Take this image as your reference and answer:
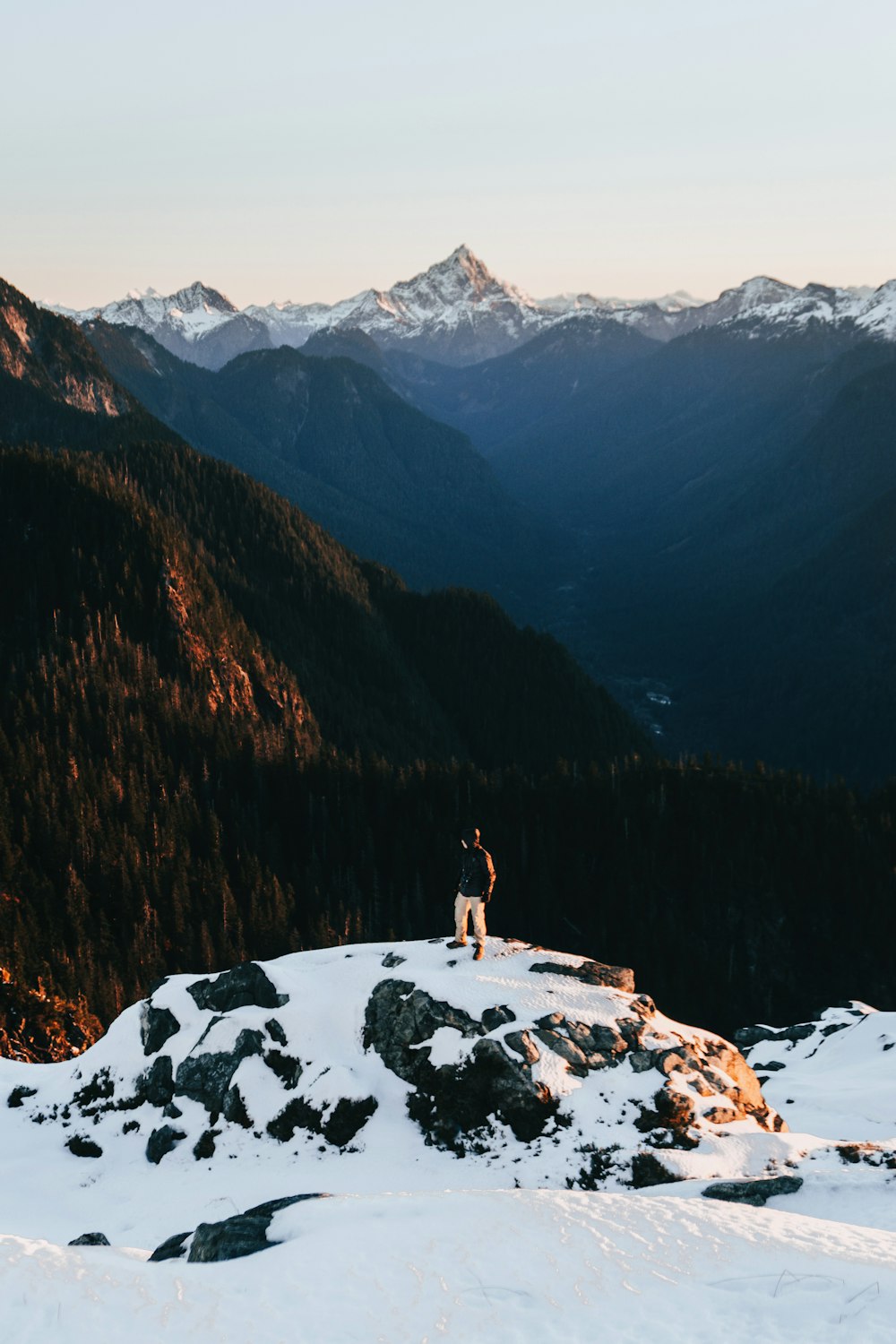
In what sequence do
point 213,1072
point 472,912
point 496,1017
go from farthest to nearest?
point 472,912, point 213,1072, point 496,1017

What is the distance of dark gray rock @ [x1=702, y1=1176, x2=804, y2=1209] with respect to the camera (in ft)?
89.2

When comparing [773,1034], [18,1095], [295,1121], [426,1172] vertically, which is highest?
[295,1121]

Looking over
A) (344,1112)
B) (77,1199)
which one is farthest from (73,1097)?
(344,1112)

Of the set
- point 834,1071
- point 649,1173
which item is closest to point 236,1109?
point 649,1173

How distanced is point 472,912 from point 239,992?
977cm

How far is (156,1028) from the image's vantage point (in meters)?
39.6

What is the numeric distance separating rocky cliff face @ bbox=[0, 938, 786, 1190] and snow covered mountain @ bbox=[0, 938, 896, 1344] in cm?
10

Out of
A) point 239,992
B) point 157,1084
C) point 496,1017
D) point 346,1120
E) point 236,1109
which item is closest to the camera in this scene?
point 346,1120

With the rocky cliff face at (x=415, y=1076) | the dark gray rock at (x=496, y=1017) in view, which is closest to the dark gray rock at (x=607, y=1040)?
the rocky cliff face at (x=415, y=1076)

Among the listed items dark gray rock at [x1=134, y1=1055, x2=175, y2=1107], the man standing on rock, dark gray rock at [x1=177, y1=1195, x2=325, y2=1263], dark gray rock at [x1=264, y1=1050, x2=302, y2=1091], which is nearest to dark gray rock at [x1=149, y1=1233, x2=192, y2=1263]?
dark gray rock at [x1=177, y1=1195, x2=325, y2=1263]

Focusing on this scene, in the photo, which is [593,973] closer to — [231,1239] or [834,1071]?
[231,1239]

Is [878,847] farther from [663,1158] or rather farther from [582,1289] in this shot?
[582,1289]

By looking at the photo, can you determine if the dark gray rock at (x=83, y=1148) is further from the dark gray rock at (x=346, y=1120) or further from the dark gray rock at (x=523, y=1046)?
the dark gray rock at (x=523, y=1046)

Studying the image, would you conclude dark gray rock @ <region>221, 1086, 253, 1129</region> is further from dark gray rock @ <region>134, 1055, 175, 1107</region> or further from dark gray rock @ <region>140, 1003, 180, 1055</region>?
dark gray rock @ <region>140, 1003, 180, 1055</region>
